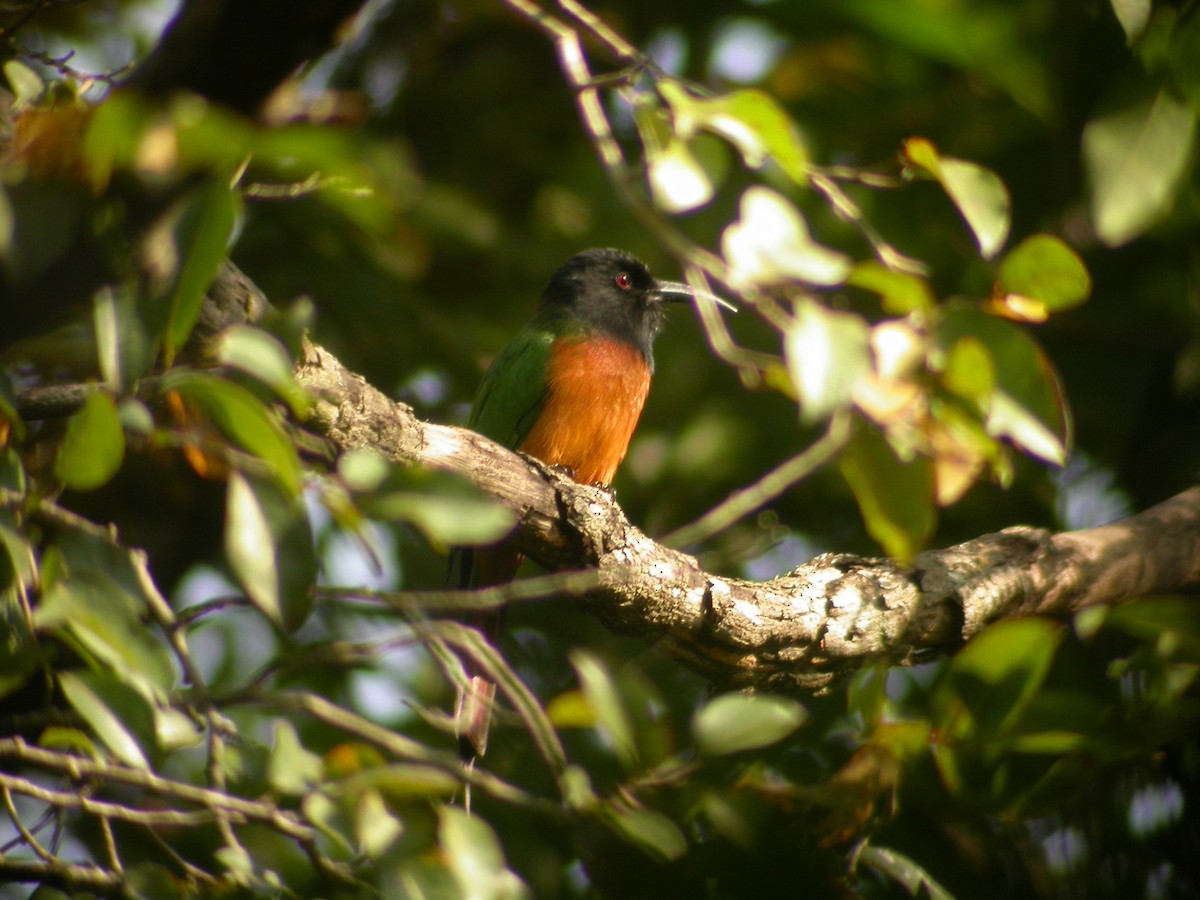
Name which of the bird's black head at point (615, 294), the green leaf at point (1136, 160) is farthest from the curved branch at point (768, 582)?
the bird's black head at point (615, 294)

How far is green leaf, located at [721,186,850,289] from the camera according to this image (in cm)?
158

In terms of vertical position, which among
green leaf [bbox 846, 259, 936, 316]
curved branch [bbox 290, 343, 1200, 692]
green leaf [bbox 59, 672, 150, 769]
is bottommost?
curved branch [bbox 290, 343, 1200, 692]

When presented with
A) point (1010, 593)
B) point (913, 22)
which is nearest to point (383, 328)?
point (913, 22)

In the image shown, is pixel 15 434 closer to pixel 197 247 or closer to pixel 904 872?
pixel 197 247

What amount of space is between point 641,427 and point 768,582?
2328 mm

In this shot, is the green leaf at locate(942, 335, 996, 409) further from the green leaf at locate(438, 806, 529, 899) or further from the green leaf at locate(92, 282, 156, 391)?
the green leaf at locate(92, 282, 156, 391)

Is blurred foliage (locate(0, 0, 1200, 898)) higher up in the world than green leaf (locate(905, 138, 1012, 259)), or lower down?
lower down

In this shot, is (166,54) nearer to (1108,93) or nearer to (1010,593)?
(1108,93)

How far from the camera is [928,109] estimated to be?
457 cm

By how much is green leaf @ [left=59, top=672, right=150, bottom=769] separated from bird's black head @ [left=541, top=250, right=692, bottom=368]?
10.9 feet

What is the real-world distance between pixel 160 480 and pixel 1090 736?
335 centimetres

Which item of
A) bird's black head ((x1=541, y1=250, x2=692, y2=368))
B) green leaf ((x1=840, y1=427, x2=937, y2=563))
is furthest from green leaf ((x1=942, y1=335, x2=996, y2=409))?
bird's black head ((x1=541, y1=250, x2=692, y2=368))

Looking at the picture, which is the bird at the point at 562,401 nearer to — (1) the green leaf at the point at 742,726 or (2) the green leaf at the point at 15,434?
(1) the green leaf at the point at 742,726

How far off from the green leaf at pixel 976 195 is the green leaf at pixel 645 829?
37.3 inches
